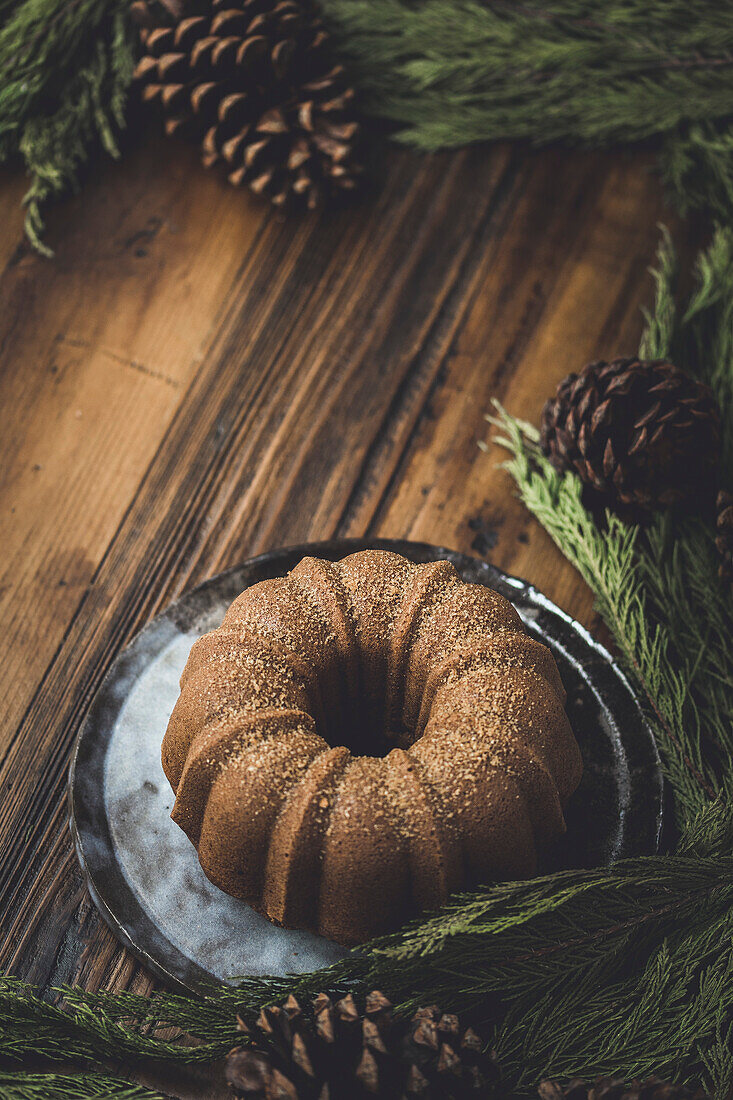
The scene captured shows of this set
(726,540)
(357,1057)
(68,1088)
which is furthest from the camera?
(726,540)

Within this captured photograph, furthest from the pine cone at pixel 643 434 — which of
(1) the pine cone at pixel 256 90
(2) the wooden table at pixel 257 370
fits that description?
(1) the pine cone at pixel 256 90

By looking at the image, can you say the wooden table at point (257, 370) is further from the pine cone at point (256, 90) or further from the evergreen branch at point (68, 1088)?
the evergreen branch at point (68, 1088)

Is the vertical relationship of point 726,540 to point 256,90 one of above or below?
below

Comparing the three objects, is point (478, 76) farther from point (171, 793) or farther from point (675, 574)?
point (171, 793)

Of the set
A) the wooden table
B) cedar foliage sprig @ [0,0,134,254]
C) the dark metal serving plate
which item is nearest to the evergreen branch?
the dark metal serving plate

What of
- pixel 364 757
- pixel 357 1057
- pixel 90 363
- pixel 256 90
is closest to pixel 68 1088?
pixel 357 1057

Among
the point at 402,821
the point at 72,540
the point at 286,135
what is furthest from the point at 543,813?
the point at 286,135
